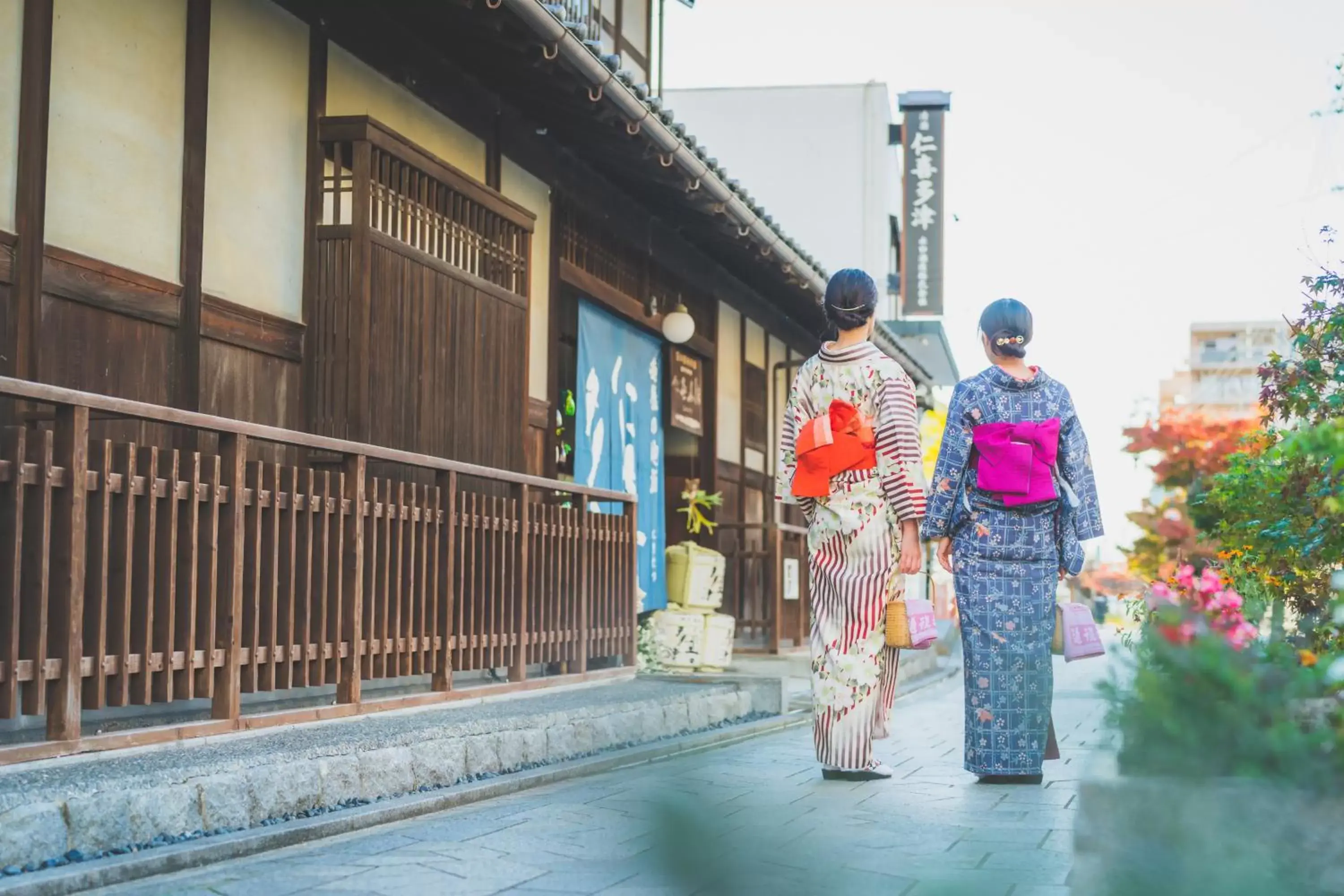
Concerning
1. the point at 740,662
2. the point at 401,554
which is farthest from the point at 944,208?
the point at 401,554

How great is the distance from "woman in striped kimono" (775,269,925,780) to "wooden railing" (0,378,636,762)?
194cm

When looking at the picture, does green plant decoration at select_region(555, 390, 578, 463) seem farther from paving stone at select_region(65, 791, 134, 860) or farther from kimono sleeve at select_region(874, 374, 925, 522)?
paving stone at select_region(65, 791, 134, 860)

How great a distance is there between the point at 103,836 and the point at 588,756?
335cm

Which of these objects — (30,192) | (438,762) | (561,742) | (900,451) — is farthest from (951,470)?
(30,192)

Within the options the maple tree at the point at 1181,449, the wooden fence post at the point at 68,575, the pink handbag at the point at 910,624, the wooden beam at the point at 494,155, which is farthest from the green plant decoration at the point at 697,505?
the maple tree at the point at 1181,449

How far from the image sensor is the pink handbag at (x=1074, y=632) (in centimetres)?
625

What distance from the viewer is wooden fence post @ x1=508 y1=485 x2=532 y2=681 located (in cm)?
818

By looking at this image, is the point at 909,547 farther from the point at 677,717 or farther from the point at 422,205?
the point at 422,205

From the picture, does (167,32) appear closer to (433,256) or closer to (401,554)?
(433,256)

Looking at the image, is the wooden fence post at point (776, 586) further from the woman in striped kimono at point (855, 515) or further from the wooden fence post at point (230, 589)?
the wooden fence post at point (230, 589)

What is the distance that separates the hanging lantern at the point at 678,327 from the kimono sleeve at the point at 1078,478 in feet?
23.0

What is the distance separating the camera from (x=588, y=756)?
7.19 m

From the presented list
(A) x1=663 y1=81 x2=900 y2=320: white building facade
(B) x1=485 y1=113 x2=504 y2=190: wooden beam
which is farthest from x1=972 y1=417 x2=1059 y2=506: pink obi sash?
(A) x1=663 y1=81 x2=900 y2=320: white building facade

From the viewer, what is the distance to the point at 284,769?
194 inches
